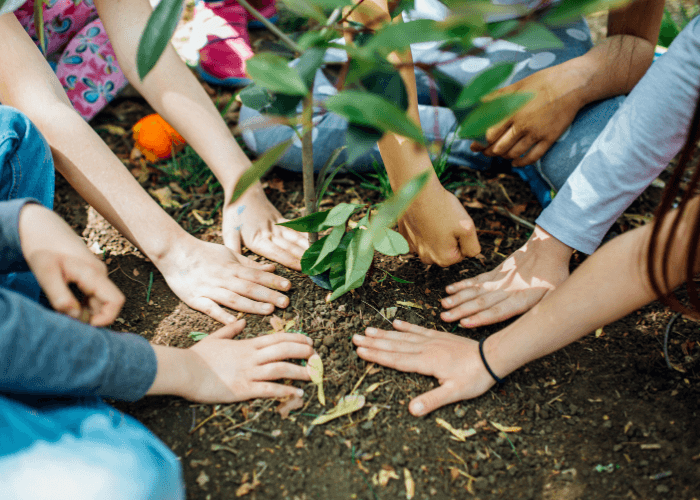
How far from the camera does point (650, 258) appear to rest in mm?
754

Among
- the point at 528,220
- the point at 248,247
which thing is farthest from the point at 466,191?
the point at 248,247

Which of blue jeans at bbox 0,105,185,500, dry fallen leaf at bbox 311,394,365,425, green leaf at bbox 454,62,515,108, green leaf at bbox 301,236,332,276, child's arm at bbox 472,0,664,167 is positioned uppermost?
green leaf at bbox 454,62,515,108

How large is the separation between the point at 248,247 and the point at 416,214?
0.48 meters

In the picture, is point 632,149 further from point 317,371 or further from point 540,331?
point 317,371

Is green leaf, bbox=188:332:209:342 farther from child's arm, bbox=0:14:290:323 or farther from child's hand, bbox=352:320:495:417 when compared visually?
child's hand, bbox=352:320:495:417

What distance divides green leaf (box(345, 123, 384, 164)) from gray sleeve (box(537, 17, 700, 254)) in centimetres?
74

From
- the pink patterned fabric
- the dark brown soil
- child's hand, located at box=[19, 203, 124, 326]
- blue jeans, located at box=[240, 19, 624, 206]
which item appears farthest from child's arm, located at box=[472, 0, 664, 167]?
the pink patterned fabric

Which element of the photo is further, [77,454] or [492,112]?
[77,454]

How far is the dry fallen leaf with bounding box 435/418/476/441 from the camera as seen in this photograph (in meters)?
0.92

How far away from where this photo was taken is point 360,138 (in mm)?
532

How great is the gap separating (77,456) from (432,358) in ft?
2.12

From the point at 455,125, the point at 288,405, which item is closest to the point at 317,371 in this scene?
the point at 288,405

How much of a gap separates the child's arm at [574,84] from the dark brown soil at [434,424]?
1.42 feet

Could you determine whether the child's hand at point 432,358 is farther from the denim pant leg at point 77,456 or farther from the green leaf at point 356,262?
the denim pant leg at point 77,456
